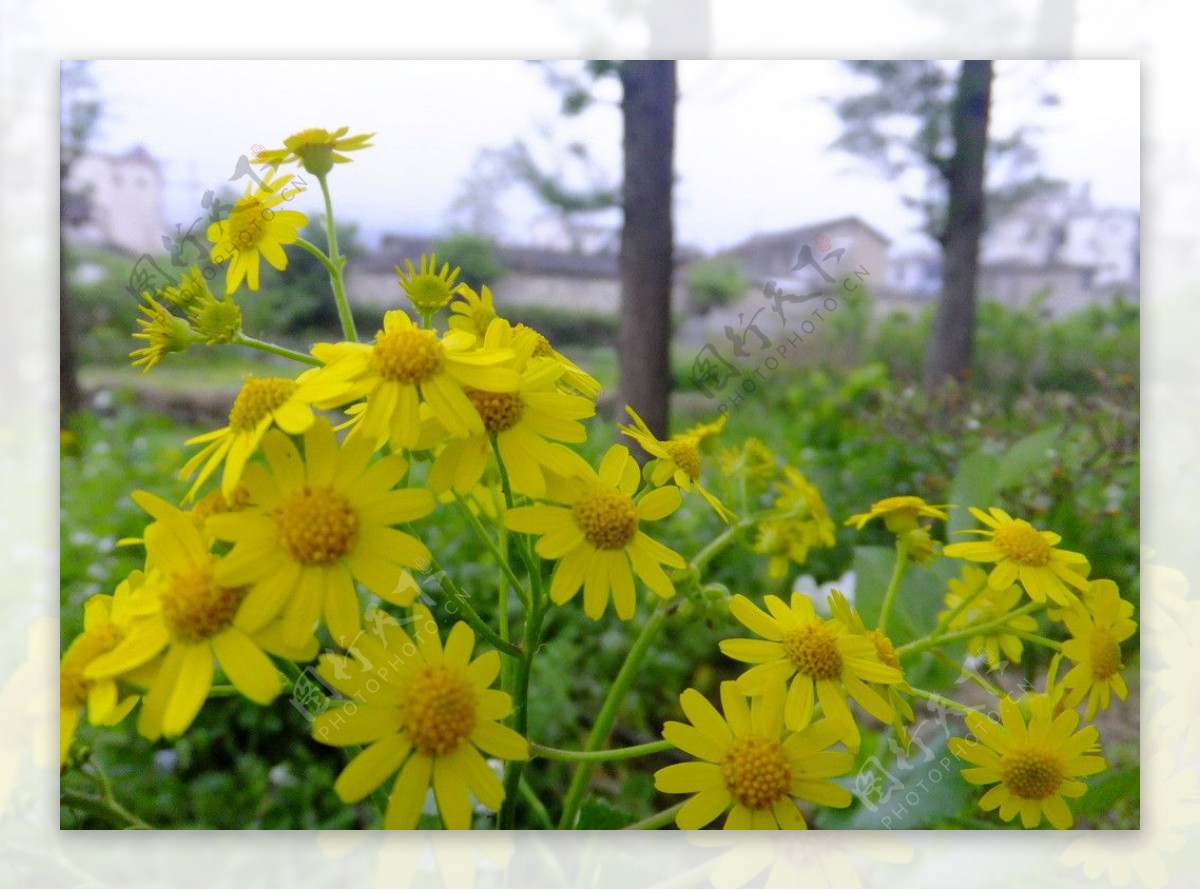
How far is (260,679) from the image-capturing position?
497mm

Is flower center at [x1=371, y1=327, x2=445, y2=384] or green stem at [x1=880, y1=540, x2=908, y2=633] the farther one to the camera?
green stem at [x1=880, y1=540, x2=908, y2=633]

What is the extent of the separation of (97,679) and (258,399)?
17 centimetres

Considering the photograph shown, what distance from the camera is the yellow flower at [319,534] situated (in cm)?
50

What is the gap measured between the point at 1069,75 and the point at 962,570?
632 mm

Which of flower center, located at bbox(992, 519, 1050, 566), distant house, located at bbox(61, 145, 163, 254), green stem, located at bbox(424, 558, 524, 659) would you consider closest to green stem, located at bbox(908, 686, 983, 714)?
flower center, located at bbox(992, 519, 1050, 566)

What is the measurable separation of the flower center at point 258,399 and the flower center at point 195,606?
82mm

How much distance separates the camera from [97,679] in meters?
0.51

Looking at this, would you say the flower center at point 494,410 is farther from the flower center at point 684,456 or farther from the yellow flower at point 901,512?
the yellow flower at point 901,512

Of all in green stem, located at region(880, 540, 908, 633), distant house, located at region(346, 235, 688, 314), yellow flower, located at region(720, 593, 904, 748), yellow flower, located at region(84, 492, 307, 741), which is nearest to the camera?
yellow flower, located at region(84, 492, 307, 741)

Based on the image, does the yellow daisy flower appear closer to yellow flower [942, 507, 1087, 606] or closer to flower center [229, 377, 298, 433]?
flower center [229, 377, 298, 433]

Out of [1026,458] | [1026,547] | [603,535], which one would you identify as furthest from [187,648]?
[1026,458]

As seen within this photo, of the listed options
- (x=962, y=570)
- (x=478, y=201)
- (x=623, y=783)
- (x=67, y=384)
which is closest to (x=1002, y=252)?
(x=962, y=570)

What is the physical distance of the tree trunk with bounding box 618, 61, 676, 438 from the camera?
1.12 meters

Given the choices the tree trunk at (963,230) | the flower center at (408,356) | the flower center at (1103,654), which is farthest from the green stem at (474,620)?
the tree trunk at (963,230)
